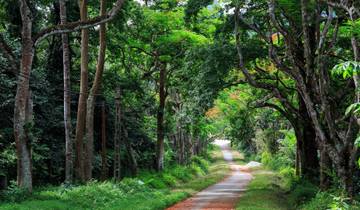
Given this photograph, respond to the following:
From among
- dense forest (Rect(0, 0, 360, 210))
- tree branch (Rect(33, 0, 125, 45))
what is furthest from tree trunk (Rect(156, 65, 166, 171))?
tree branch (Rect(33, 0, 125, 45))

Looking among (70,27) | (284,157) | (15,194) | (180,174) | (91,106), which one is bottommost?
(180,174)

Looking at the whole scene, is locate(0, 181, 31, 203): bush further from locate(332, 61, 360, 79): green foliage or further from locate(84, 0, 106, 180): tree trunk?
locate(332, 61, 360, 79): green foliage

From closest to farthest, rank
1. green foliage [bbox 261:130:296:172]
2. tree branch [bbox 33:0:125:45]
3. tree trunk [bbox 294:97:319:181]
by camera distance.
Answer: tree branch [bbox 33:0:125:45] → tree trunk [bbox 294:97:319:181] → green foliage [bbox 261:130:296:172]

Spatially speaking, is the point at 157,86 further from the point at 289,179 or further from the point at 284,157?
the point at 284,157

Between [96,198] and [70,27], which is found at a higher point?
[70,27]

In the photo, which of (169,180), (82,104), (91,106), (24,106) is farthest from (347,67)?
(169,180)

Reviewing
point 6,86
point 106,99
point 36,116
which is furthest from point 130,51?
point 6,86

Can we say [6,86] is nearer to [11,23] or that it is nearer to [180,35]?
[11,23]

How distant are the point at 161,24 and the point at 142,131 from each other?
39.2 ft

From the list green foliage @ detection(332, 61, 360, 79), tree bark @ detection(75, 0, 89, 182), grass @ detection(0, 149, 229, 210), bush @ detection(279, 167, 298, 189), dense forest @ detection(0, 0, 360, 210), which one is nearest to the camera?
green foliage @ detection(332, 61, 360, 79)

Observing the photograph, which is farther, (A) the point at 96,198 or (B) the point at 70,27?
(A) the point at 96,198

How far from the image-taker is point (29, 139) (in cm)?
1830

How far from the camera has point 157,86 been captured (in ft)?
131

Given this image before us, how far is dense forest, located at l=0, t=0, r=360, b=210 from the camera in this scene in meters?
17.2
